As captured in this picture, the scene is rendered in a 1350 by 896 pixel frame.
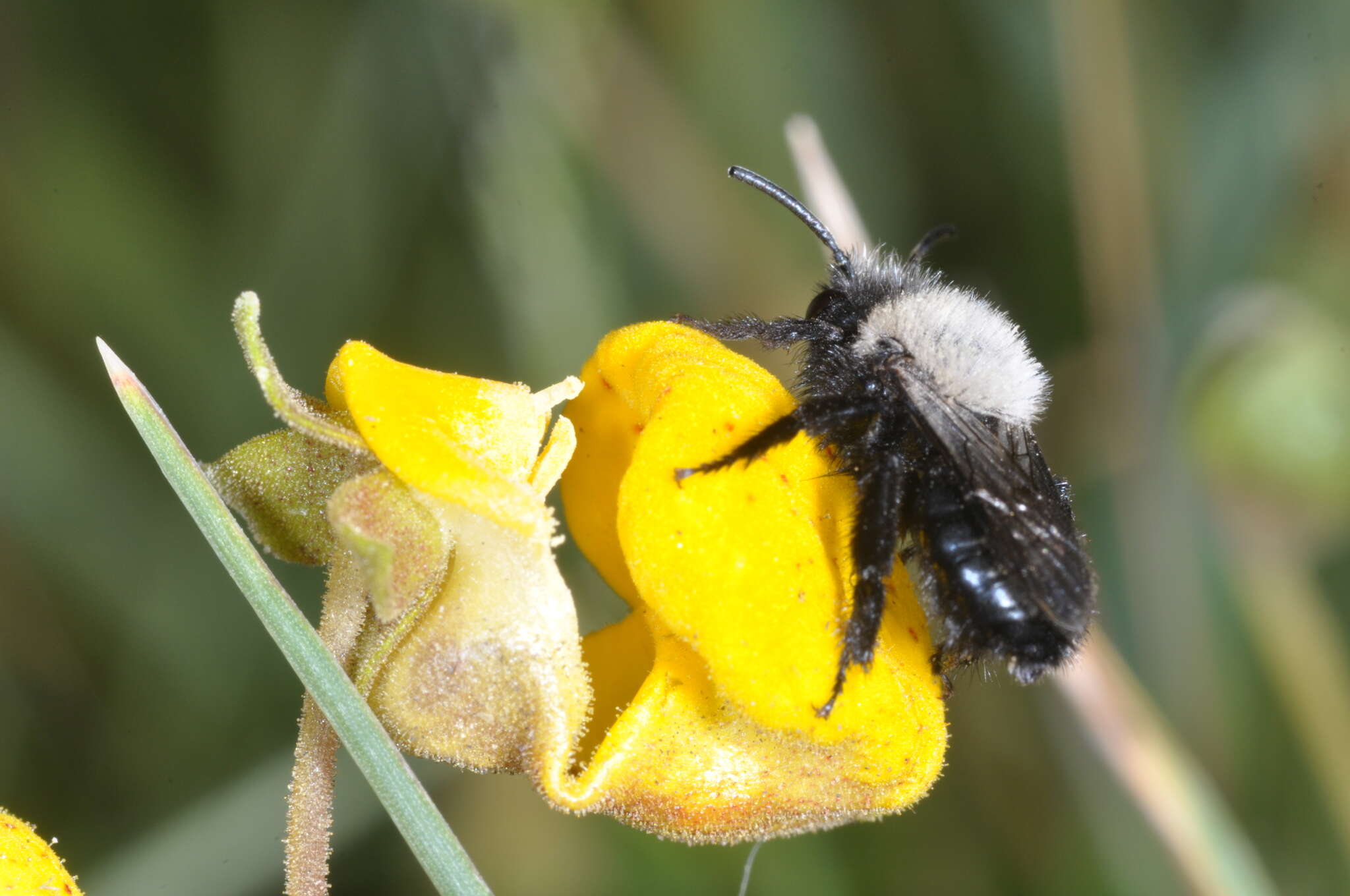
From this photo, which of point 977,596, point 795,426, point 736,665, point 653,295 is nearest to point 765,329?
point 795,426

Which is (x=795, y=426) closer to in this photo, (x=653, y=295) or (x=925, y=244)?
(x=925, y=244)

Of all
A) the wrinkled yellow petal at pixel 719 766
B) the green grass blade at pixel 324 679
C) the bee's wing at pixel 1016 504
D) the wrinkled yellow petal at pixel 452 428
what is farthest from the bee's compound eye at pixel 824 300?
the green grass blade at pixel 324 679

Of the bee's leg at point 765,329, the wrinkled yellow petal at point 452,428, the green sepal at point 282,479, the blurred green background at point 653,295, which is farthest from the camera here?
the blurred green background at point 653,295

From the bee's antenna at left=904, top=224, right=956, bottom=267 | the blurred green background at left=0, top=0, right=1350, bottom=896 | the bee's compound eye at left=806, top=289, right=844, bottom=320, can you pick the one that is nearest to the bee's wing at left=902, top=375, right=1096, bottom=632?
the bee's compound eye at left=806, top=289, right=844, bottom=320

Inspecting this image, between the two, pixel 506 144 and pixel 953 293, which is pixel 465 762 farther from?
pixel 506 144

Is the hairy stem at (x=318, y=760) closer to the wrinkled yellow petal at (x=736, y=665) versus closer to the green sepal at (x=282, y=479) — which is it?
the green sepal at (x=282, y=479)

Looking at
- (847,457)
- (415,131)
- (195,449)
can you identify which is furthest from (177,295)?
(847,457)
